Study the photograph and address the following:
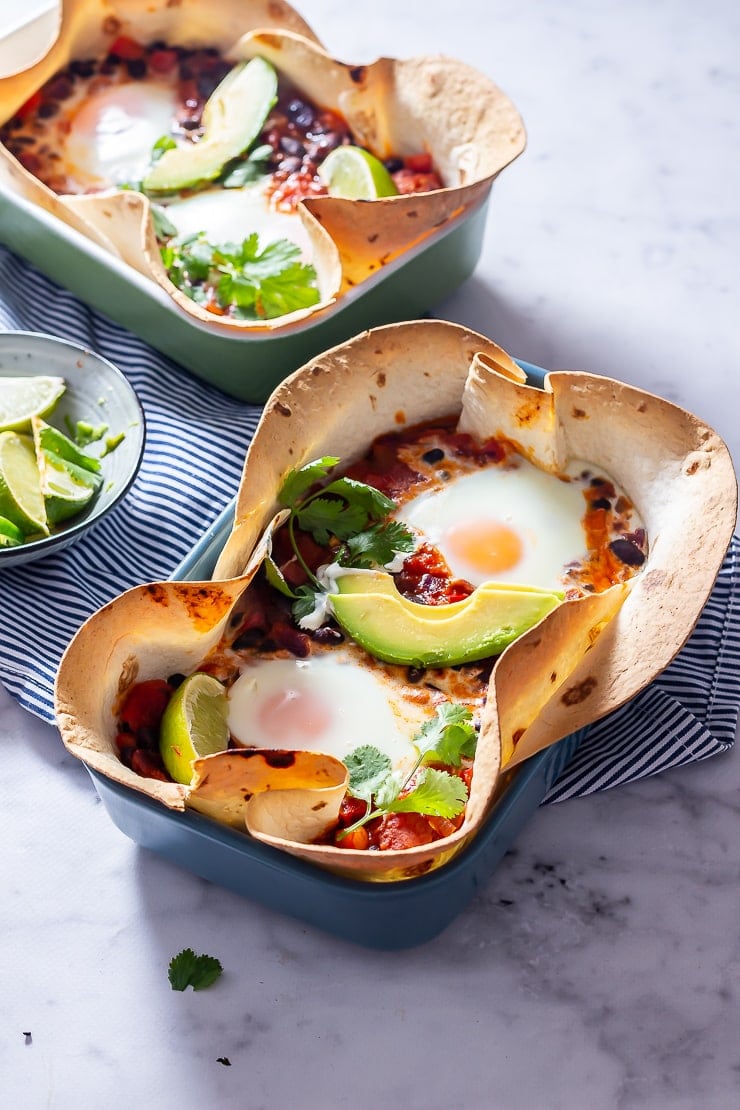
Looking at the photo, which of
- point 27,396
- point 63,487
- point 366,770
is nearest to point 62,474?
point 63,487

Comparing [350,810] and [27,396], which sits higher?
[350,810]

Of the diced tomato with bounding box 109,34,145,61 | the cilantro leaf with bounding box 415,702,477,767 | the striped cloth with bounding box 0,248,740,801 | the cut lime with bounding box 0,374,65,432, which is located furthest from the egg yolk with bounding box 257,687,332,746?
the diced tomato with bounding box 109,34,145,61

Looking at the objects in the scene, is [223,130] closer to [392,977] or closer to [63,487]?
[63,487]

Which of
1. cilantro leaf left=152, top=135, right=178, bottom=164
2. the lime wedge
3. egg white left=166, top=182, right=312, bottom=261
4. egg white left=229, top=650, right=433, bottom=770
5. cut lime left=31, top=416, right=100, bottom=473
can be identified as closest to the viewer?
egg white left=229, top=650, right=433, bottom=770

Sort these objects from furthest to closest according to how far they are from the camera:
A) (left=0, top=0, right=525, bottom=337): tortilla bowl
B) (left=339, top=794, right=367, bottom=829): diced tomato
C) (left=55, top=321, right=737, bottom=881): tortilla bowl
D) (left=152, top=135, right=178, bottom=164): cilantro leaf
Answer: (left=152, top=135, right=178, bottom=164): cilantro leaf → (left=0, top=0, right=525, bottom=337): tortilla bowl → (left=339, top=794, right=367, bottom=829): diced tomato → (left=55, top=321, right=737, bottom=881): tortilla bowl

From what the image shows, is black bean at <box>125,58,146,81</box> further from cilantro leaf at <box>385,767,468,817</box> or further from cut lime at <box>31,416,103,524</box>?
cilantro leaf at <box>385,767,468,817</box>

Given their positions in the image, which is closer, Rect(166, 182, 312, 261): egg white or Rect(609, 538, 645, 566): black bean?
Rect(609, 538, 645, 566): black bean

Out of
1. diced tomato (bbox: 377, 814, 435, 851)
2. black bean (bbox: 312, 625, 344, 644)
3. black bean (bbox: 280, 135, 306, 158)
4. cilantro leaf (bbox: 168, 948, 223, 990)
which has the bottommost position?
cilantro leaf (bbox: 168, 948, 223, 990)
